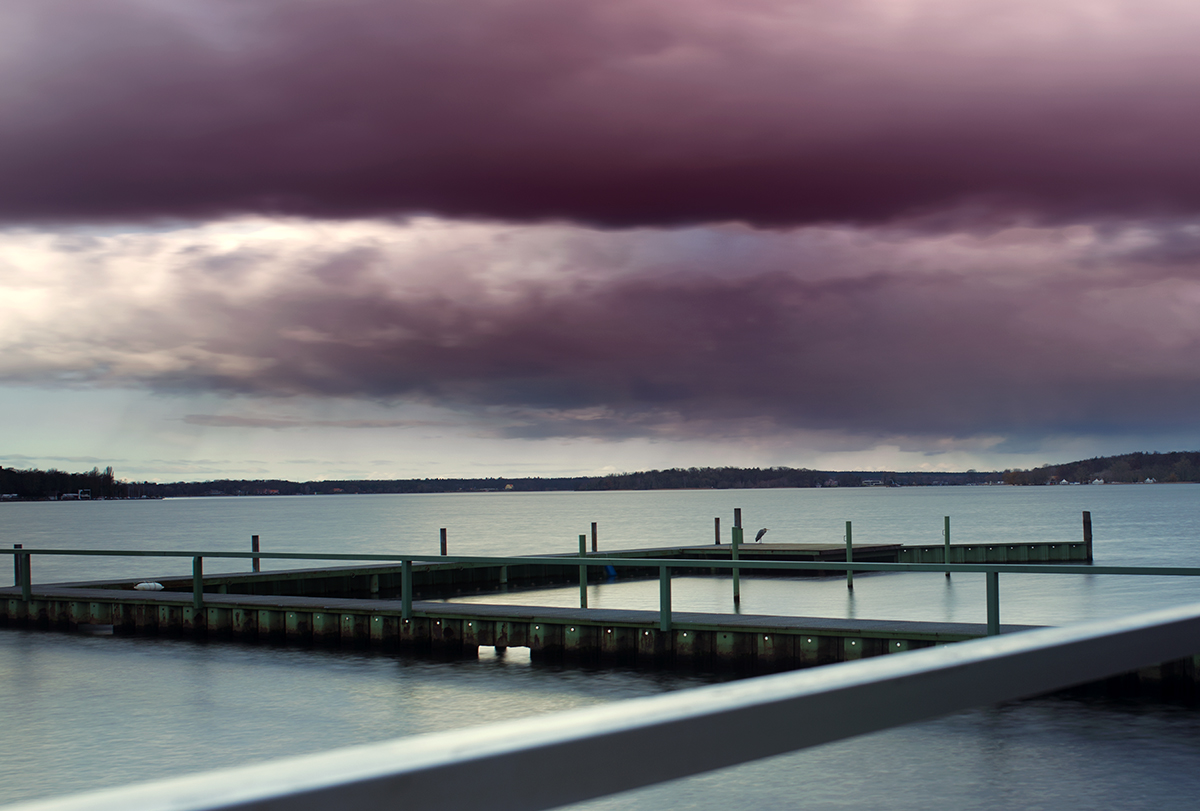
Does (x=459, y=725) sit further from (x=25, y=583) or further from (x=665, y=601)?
(x=25, y=583)

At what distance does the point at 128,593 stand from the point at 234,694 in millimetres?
7798

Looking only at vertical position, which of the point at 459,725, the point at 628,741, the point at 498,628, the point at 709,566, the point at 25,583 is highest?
the point at 628,741

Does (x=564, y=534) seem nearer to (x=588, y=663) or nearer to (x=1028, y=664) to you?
(x=588, y=663)

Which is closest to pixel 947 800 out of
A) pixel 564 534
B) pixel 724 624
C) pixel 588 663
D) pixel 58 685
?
pixel 724 624

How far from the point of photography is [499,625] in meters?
17.9

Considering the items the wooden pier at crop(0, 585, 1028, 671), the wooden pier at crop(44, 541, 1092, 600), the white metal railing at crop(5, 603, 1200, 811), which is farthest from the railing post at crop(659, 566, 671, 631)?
the white metal railing at crop(5, 603, 1200, 811)

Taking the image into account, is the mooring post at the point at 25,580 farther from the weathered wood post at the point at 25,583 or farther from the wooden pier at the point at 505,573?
the wooden pier at the point at 505,573

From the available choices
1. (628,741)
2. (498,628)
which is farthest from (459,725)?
(628,741)

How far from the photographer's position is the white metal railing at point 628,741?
91 cm

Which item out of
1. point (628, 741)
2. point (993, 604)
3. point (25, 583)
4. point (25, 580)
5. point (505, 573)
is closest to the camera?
point (628, 741)

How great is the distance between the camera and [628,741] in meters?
1.10

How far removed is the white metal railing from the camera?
0.91 metres

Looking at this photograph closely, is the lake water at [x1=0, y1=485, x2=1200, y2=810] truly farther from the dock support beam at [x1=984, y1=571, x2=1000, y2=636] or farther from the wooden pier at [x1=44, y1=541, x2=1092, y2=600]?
the wooden pier at [x1=44, y1=541, x2=1092, y2=600]

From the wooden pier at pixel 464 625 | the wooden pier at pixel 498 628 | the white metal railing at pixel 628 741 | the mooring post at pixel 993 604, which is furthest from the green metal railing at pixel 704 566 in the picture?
the white metal railing at pixel 628 741
